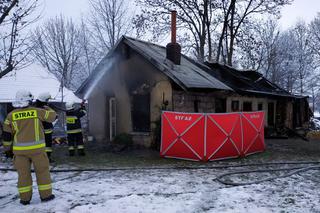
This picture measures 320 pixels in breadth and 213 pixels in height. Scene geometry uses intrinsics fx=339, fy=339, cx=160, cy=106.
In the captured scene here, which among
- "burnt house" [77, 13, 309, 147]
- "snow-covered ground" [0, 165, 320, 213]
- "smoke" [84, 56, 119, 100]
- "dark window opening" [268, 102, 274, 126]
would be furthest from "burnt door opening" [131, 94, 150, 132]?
"dark window opening" [268, 102, 274, 126]

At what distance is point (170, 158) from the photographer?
10.4 m

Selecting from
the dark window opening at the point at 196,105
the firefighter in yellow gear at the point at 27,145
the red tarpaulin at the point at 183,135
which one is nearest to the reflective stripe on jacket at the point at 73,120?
the red tarpaulin at the point at 183,135

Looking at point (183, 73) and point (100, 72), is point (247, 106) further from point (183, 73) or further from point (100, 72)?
point (100, 72)

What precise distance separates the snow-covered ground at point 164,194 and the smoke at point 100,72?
5847 mm

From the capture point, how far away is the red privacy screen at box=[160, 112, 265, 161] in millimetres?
9688

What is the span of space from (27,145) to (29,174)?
49 centimetres

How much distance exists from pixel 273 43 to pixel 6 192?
1393 inches

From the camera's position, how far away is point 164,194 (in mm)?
6289

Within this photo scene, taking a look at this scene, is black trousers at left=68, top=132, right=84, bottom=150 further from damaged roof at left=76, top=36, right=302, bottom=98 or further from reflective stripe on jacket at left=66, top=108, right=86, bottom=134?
damaged roof at left=76, top=36, right=302, bottom=98

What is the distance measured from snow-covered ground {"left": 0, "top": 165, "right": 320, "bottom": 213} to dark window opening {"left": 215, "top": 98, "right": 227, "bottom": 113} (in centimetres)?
660

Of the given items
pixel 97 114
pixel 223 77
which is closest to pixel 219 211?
pixel 97 114

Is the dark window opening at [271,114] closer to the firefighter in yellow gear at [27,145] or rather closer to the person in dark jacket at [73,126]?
the person in dark jacket at [73,126]

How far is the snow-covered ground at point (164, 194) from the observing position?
5.52 meters

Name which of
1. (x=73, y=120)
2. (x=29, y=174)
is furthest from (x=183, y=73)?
(x=29, y=174)
